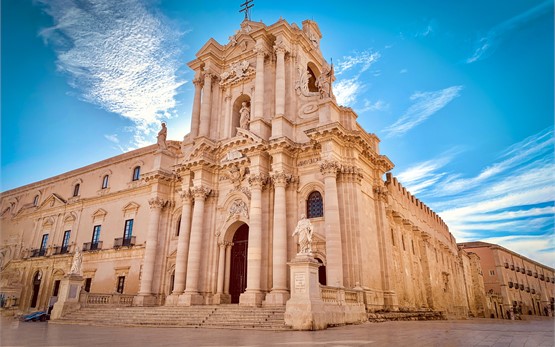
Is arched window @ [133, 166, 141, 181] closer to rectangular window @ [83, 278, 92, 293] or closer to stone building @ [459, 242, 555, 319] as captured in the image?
rectangular window @ [83, 278, 92, 293]

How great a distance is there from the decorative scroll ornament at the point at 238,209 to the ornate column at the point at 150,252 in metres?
5.90

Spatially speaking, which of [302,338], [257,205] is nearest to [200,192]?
[257,205]

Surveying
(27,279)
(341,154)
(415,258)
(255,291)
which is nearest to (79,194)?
(27,279)

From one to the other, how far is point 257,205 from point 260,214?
0.50 meters

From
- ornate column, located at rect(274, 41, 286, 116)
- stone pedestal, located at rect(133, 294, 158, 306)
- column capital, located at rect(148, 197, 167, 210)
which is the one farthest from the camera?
column capital, located at rect(148, 197, 167, 210)

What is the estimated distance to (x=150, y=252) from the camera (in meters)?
24.0

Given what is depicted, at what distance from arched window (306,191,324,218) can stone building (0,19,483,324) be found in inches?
3.3

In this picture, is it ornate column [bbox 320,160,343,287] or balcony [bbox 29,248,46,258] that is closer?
ornate column [bbox 320,160,343,287]

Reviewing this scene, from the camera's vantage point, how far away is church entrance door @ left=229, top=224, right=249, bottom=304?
846 inches

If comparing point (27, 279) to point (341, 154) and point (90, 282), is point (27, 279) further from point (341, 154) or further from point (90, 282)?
point (341, 154)

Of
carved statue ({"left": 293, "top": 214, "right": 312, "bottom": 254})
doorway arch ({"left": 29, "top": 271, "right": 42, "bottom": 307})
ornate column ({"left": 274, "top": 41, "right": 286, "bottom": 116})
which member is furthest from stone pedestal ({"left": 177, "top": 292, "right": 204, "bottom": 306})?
doorway arch ({"left": 29, "top": 271, "right": 42, "bottom": 307})

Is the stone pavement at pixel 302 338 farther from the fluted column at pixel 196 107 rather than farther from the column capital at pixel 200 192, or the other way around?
the fluted column at pixel 196 107

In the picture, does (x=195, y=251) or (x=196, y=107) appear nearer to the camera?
(x=195, y=251)

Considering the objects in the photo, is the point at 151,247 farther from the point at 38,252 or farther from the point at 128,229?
the point at 38,252
